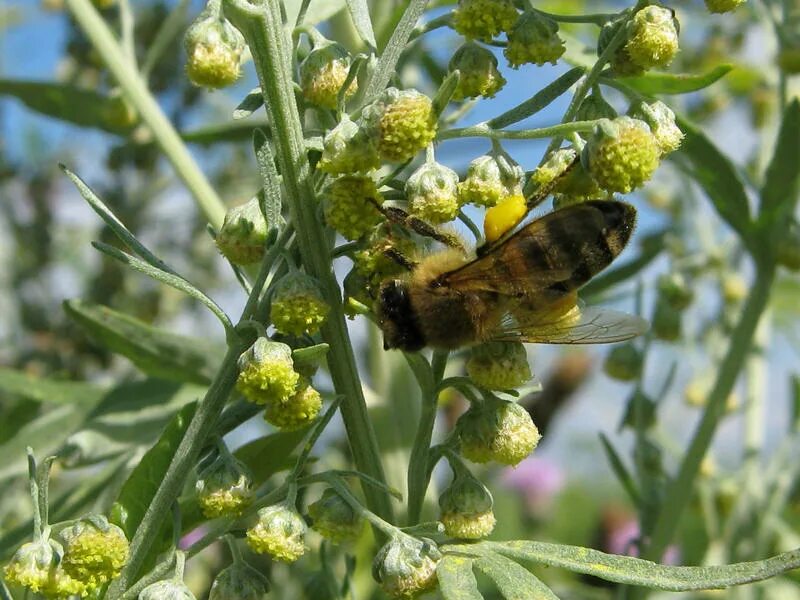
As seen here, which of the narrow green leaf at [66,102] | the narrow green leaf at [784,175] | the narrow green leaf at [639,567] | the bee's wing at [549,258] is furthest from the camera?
the narrow green leaf at [66,102]

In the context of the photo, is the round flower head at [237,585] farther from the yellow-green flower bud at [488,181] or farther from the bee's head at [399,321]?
the yellow-green flower bud at [488,181]

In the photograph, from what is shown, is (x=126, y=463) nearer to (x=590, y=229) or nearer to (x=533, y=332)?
(x=533, y=332)

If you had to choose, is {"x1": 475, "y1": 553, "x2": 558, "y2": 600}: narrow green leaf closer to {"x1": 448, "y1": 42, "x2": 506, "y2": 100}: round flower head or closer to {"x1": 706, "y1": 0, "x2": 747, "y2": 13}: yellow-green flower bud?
{"x1": 448, "y1": 42, "x2": 506, "y2": 100}: round flower head

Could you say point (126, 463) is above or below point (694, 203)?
above

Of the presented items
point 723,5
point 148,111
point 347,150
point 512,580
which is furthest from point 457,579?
point 148,111

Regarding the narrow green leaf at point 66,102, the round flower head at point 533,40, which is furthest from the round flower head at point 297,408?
the narrow green leaf at point 66,102

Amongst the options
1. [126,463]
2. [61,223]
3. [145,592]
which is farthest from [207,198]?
[61,223]
